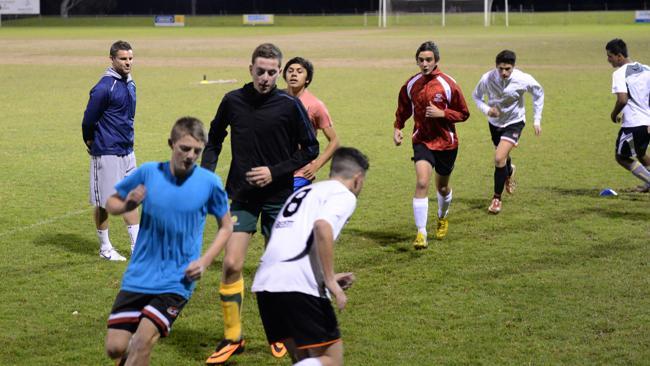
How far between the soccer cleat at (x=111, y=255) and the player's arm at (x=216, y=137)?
10.8ft

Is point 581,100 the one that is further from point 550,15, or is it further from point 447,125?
point 550,15

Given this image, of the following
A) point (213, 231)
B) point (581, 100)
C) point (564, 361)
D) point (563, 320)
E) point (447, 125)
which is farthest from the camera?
point (581, 100)

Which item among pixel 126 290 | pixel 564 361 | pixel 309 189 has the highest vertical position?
pixel 309 189

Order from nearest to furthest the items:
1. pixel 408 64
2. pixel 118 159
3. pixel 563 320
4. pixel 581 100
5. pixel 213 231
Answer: pixel 563 320, pixel 118 159, pixel 213 231, pixel 581 100, pixel 408 64

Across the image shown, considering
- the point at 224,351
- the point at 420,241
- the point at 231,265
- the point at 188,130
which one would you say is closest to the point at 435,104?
the point at 420,241

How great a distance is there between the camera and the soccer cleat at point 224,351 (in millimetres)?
7262

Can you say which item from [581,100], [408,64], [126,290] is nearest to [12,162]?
[126,290]

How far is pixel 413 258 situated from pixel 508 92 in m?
3.51

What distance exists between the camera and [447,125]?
11.1 meters

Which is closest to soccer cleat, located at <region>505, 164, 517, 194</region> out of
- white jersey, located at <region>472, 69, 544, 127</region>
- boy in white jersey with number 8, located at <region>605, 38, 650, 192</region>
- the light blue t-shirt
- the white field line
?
white jersey, located at <region>472, 69, 544, 127</region>

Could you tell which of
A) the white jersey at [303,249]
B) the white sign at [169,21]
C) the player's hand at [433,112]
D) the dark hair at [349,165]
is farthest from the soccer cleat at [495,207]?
the white sign at [169,21]

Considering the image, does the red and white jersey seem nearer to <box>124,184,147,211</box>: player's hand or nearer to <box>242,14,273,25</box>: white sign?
<box>124,184,147,211</box>: player's hand

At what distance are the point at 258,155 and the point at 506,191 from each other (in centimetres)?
770

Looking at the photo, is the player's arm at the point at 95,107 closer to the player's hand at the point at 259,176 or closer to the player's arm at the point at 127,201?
the player's hand at the point at 259,176
